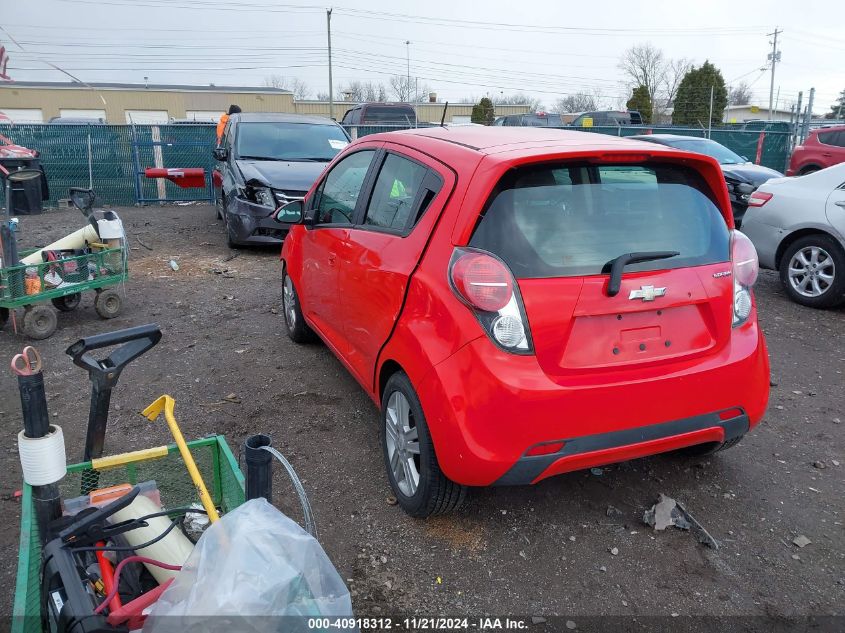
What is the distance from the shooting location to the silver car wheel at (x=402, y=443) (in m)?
3.09

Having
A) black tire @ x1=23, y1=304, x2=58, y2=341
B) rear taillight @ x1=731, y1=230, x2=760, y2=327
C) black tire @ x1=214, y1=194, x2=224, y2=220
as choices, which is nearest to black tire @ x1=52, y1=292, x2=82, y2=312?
black tire @ x1=23, y1=304, x2=58, y2=341

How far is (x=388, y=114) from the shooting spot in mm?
20906

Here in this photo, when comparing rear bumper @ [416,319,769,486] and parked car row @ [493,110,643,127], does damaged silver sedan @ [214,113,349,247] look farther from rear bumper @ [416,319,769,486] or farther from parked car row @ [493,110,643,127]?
parked car row @ [493,110,643,127]

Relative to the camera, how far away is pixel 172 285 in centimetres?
770

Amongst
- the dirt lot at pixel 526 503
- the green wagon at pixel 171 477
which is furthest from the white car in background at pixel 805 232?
the green wagon at pixel 171 477

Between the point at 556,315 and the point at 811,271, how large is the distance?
5.43 m

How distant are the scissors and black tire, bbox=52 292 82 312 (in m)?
4.99

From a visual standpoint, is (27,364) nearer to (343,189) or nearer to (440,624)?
(440,624)

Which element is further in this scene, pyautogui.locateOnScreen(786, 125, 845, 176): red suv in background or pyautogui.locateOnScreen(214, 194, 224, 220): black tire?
pyautogui.locateOnScreen(786, 125, 845, 176): red suv in background

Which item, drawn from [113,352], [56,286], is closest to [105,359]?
[113,352]

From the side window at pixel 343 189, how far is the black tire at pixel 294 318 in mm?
891

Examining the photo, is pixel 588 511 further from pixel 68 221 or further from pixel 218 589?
pixel 68 221

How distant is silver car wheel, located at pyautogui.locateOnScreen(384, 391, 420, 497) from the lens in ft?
10.2

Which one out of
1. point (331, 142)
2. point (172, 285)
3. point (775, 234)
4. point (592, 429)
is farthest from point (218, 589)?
point (331, 142)
